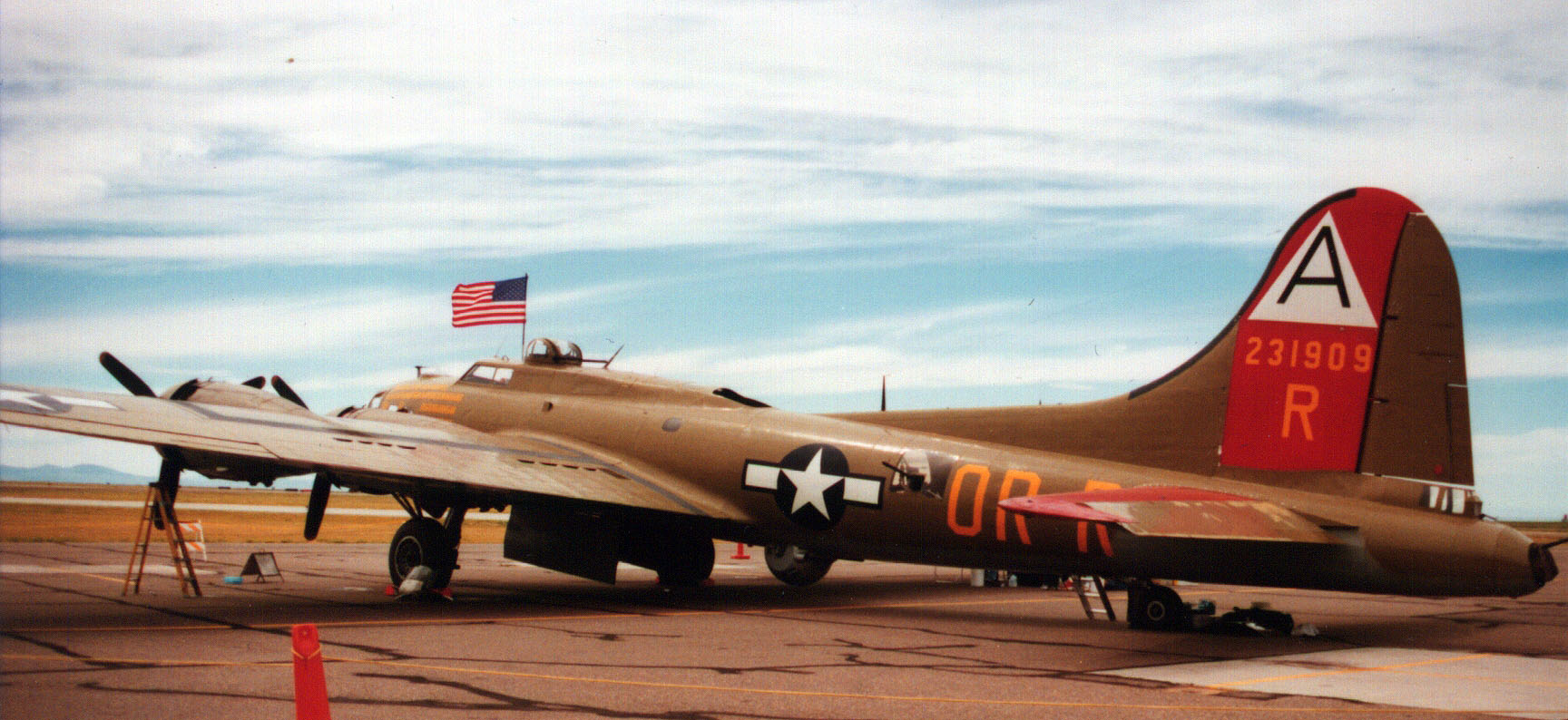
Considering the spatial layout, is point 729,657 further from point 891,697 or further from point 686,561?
point 686,561

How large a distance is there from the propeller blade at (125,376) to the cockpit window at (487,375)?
5716 millimetres

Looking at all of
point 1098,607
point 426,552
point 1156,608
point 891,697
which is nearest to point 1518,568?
point 1156,608

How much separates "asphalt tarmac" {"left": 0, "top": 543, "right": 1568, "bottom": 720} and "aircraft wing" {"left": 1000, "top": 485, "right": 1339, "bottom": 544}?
4.73 ft

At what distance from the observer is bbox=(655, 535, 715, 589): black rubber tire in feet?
73.7

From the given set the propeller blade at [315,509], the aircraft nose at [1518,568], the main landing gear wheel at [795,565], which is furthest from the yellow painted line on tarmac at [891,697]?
the main landing gear wheel at [795,565]

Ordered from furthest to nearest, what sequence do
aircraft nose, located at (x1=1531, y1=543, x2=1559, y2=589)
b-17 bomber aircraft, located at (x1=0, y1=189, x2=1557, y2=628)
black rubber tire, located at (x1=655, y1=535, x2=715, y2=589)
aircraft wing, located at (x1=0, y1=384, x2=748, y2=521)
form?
black rubber tire, located at (x1=655, y1=535, x2=715, y2=589)
aircraft wing, located at (x1=0, y1=384, x2=748, y2=521)
b-17 bomber aircraft, located at (x1=0, y1=189, x2=1557, y2=628)
aircraft nose, located at (x1=1531, y1=543, x2=1559, y2=589)

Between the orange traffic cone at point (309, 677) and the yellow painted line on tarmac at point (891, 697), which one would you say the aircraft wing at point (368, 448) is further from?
the orange traffic cone at point (309, 677)

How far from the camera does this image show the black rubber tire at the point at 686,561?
22.5 metres

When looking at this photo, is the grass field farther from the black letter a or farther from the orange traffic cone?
the orange traffic cone

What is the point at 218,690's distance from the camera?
10453 mm

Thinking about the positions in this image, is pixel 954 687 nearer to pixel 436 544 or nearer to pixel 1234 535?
pixel 1234 535

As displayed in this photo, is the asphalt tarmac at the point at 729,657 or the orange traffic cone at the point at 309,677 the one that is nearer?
the orange traffic cone at the point at 309,677

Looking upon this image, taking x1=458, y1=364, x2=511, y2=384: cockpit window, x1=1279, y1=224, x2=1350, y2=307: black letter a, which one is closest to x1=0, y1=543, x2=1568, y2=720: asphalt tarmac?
x1=458, y1=364, x2=511, y2=384: cockpit window

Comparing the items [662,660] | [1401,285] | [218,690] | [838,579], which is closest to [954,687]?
[662,660]
